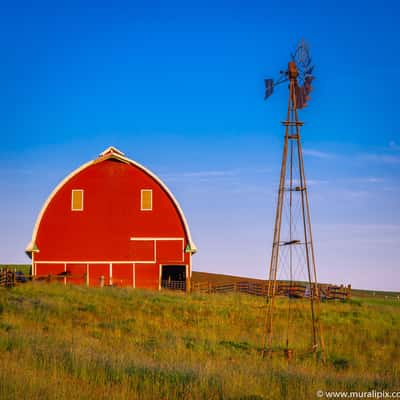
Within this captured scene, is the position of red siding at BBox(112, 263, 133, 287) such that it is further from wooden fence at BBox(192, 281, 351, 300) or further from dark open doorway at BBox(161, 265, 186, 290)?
wooden fence at BBox(192, 281, 351, 300)

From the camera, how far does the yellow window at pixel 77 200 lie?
36.5 metres

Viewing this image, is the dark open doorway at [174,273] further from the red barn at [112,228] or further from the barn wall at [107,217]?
the barn wall at [107,217]

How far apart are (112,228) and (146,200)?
8.85 ft

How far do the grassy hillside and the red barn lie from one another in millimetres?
3533

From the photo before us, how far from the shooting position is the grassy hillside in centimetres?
1015

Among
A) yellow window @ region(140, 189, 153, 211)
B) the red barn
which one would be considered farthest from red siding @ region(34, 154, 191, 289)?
yellow window @ region(140, 189, 153, 211)

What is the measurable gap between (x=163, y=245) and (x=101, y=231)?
3.90 m

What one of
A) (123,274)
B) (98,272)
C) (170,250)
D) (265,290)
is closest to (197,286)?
(170,250)

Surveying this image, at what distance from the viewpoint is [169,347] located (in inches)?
661

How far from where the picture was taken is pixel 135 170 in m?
36.8

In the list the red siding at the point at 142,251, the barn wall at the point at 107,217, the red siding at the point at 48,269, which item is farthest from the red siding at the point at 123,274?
the red siding at the point at 48,269

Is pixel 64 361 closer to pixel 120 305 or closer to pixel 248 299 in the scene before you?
pixel 120 305

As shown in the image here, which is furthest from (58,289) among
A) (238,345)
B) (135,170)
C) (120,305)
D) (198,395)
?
(198,395)

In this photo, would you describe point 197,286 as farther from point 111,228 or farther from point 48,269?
point 48,269
